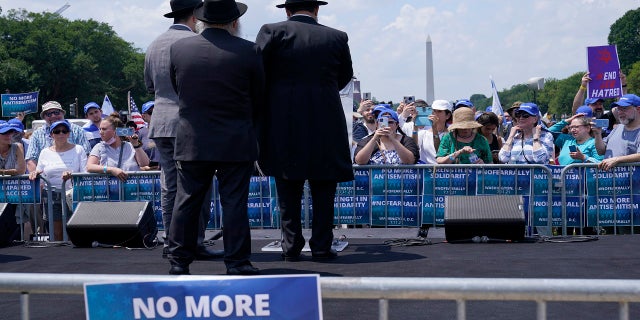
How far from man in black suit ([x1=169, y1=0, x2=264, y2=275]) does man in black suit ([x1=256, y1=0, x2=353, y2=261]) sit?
0.67 metres

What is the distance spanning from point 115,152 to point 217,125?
13.4 feet

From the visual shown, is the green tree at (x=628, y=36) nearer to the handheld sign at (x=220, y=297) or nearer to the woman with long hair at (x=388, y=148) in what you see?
the woman with long hair at (x=388, y=148)

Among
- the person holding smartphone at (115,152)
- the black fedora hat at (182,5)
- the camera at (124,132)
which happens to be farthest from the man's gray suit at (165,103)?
the person holding smartphone at (115,152)

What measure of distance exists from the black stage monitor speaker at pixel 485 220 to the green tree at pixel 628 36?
112356 mm

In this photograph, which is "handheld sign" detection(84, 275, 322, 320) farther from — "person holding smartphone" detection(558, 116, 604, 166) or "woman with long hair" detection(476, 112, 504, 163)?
"woman with long hair" detection(476, 112, 504, 163)

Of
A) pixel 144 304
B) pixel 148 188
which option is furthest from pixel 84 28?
pixel 144 304

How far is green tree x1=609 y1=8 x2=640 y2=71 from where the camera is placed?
114438 mm

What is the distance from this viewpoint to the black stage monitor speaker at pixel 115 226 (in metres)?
7.77

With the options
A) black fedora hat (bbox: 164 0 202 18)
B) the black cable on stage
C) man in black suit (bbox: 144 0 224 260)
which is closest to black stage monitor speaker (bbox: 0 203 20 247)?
man in black suit (bbox: 144 0 224 260)

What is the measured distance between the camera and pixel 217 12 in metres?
5.58

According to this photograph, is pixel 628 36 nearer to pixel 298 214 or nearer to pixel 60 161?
pixel 60 161

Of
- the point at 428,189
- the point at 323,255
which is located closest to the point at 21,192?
the point at 323,255

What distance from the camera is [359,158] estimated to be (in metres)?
8.67

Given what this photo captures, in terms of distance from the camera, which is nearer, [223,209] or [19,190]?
[223,209]
